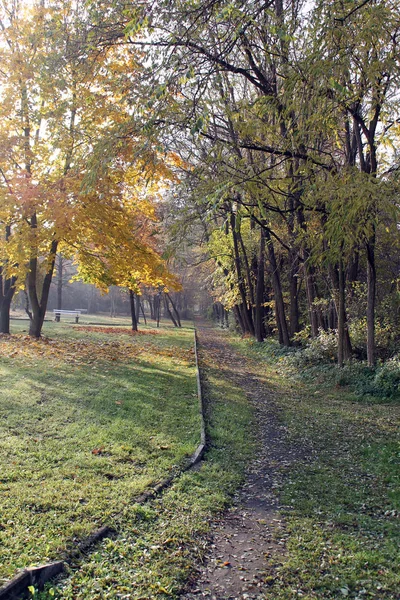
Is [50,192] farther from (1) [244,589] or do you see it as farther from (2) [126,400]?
(1) [244,589]

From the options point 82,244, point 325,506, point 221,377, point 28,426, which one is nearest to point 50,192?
point 82,244

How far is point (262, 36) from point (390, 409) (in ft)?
24.4

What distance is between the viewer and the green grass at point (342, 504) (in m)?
3.44

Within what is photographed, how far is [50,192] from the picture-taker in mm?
14203

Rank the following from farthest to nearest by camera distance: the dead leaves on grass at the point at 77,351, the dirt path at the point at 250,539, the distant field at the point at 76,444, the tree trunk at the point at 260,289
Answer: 1. the tree trunk at the point at 260,289
2. the dead leaves on grass at the point at 77,351
3. the distant field at the point at 76,444
4. the dirt path at the point at 250,539

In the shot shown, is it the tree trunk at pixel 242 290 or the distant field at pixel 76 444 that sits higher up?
the tree trunk at pixel 242 290

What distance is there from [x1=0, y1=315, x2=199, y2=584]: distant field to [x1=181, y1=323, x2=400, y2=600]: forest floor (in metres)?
1.10

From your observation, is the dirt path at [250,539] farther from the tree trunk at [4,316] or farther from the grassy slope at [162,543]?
the tree trunk at [4,316]

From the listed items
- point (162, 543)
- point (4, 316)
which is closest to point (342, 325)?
point (162, 543)

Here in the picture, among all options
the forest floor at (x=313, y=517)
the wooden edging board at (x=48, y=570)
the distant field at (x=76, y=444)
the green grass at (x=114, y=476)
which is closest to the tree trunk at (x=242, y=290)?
the distant field at (x=76, y=444)

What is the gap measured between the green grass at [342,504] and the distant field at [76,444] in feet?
5.18

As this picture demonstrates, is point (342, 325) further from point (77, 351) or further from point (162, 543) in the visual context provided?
point (162, 543)

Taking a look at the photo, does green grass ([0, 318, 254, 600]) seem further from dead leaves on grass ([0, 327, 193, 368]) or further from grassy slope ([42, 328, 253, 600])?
dead leaves on grass ([0, 327, 193, 368])

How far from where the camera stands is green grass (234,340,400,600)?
3439 mm
